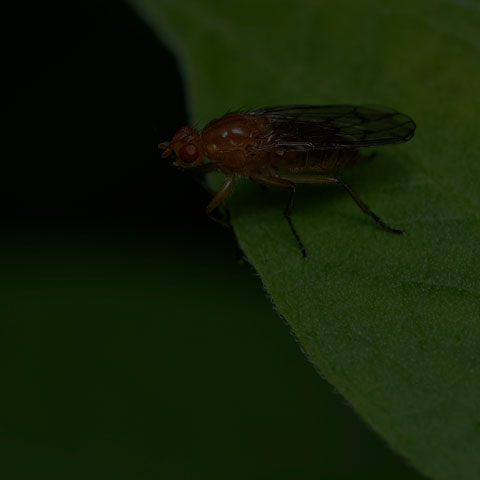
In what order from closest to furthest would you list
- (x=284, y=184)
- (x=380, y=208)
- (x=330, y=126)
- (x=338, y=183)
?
(x=380, y=208) → (x=338, y=183) → (x=330, y=126) → (x=284, y=184)

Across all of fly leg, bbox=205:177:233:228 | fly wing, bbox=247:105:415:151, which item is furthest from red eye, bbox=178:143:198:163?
fly wing, bbox=247:105:415:151

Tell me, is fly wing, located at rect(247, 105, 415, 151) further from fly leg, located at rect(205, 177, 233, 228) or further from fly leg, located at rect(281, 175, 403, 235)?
fly leg, located at rect(205, 177, 233, 228)

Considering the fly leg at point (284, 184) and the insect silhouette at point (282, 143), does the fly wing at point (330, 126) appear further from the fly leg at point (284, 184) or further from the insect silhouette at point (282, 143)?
the fly leg at point (284, 184)

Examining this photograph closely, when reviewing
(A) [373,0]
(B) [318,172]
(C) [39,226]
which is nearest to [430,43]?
(A) [373,0]

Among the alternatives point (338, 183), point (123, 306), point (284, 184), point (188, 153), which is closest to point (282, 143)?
point (284, 184)

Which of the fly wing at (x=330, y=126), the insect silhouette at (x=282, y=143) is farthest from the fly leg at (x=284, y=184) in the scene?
the fly wing at (x=330, y=126)

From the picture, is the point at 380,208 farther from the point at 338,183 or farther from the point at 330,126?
the point at 330,126
